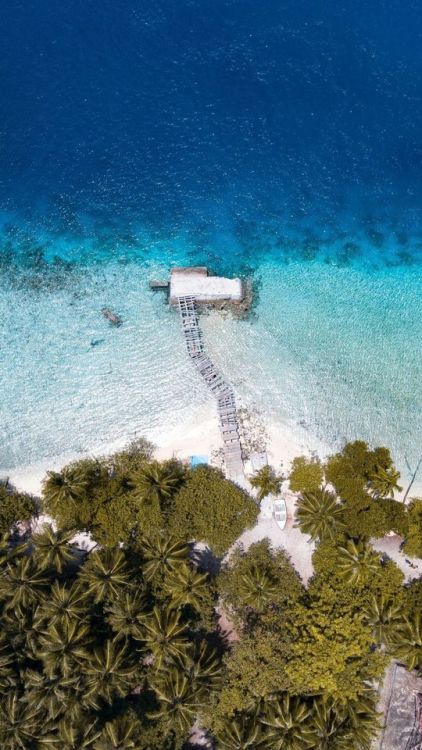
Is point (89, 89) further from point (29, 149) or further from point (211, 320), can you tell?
point (211, 320)

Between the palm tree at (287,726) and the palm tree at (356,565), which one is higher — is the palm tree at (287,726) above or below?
below

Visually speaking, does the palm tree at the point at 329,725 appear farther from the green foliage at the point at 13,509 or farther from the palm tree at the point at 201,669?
the green foliage at the point at 13,509

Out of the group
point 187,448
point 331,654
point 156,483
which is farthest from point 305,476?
point 331,654

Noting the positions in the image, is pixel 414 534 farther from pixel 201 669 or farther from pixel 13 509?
pixel 13 509

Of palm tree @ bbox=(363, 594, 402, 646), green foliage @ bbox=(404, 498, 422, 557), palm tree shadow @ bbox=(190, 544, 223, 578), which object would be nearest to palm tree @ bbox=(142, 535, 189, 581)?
palm tree shadow @ bbox=(190, 544, 223, 578)

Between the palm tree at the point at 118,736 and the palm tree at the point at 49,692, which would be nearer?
the palm tree at the point at 118,736

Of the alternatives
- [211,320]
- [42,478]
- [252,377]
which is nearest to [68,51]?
[211,320]

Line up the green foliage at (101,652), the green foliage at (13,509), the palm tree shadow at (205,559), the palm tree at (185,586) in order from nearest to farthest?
the green foliage at (101,652) → the palm tree at (185,586) → the green foliage at (13,509) → the palm tree shadow at (205,559)

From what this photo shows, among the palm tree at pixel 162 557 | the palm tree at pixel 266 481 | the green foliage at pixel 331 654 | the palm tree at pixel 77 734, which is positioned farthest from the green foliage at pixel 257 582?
the palm tree at pixel 77 734
